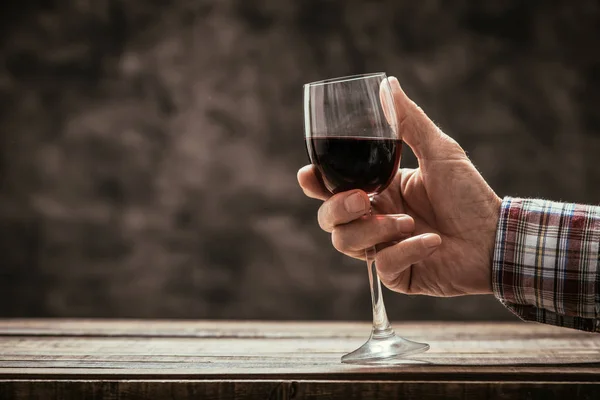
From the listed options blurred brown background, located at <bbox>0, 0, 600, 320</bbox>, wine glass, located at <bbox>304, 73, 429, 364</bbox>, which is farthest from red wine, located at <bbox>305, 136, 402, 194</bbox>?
blurred brown background, located at <bbox>0, 0, 600, 320</bbox>

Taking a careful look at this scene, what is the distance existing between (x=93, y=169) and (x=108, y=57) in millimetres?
372

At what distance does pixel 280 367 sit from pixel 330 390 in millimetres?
76

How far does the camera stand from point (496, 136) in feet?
7.69

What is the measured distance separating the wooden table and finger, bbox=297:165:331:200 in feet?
0.73

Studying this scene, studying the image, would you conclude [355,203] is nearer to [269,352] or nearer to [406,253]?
[406,253]

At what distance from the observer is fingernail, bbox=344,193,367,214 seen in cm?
94

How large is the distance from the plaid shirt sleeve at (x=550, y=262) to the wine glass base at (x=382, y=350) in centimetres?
17

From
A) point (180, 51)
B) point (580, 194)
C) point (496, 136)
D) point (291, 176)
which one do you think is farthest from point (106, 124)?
point (580, 194)

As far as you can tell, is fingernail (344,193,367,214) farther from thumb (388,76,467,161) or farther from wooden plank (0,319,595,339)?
wooden plank (0,319,595,339)

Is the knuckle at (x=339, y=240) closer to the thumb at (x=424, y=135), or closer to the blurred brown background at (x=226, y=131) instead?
the thumb at (x=424, y=135)

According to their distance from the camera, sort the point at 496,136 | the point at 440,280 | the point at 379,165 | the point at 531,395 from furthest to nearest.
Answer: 1. the point at 496,136
2. the point at 440,280
3. the point at 379,165
4. the point at 531,395

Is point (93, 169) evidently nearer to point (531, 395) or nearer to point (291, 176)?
point (291, 176)

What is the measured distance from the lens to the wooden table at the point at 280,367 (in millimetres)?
819

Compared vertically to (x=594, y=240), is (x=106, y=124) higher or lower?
higher
